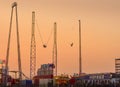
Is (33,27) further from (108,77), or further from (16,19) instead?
(108,77)

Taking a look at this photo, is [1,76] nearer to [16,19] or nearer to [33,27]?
[33,27]

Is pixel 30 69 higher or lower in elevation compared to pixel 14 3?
lower

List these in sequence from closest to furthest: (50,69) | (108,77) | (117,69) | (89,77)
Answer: (108,77) → (89,77) → (50,69) → (117,69)

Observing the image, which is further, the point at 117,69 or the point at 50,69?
the point at 117,69

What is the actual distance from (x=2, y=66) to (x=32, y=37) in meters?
25.1

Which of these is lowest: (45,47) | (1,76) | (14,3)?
(1,76)

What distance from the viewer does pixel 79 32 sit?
425ft

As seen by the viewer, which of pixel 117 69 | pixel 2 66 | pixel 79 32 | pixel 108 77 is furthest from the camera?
pixel 117 69

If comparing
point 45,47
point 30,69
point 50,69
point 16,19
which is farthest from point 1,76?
point 16,19

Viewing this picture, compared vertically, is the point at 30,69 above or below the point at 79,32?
below

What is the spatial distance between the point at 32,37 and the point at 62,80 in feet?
93.9

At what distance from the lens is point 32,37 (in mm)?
136375

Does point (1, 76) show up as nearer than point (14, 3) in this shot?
No

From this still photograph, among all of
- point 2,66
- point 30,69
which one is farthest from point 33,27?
point 2,66
